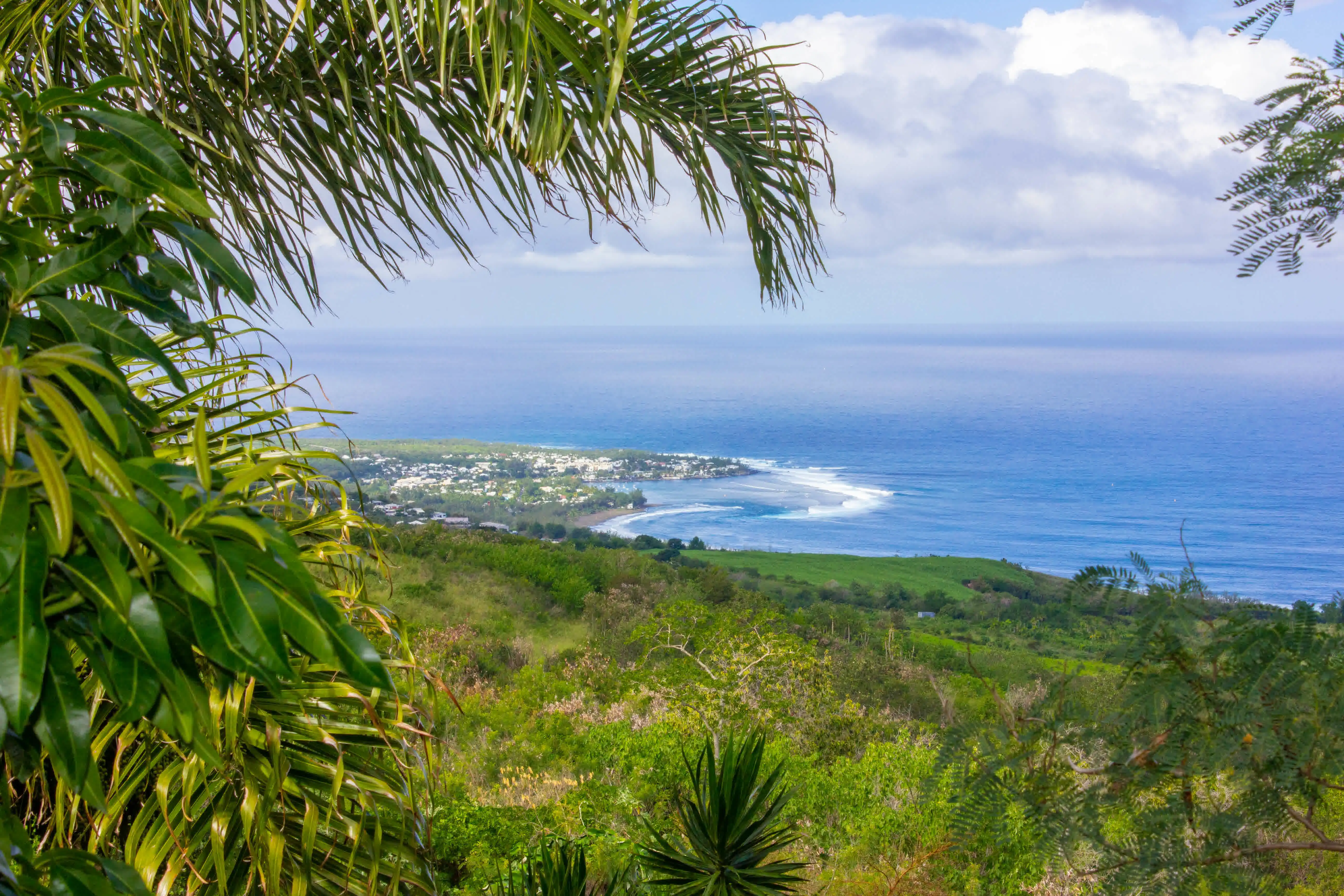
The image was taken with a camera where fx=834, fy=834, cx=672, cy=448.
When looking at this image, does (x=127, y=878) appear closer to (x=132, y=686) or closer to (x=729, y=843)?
(x=132, y=686)

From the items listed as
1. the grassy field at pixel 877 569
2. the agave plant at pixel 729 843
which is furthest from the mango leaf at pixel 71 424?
the grassy field at pixel 877 569

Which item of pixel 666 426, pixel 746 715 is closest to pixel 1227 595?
pixel 746 715

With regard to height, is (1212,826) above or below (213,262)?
below

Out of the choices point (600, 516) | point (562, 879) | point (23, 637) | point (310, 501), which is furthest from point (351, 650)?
point (600, 516)

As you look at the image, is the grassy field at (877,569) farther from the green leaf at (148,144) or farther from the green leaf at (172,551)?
the green leaf at (172,551)

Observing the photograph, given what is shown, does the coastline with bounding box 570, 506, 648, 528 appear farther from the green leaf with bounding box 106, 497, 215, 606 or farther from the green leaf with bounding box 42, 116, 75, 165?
the green leaf with bounding box 106, 497, 215, 606

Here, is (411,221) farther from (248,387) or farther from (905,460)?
(905,460)
